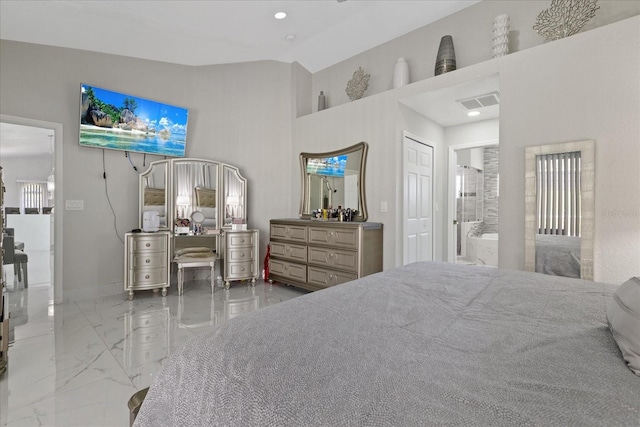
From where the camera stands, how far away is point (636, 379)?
2.12 ft

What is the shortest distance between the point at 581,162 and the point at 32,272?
7.96 metres

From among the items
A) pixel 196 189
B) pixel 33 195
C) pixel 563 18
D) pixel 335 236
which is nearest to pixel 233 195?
pixel 196 189

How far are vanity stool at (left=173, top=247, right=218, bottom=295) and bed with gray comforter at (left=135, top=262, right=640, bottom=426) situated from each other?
3.32 metres

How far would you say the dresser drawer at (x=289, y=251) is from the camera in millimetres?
4078

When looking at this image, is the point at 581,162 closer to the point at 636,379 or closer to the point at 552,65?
the point at 552,65

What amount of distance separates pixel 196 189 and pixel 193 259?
1047 millimetres

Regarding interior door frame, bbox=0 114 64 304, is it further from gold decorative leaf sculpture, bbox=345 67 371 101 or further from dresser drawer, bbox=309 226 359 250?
gold decorative leaf sculpture, bbox=345 67 371 101

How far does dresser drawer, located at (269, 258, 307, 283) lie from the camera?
4.07m

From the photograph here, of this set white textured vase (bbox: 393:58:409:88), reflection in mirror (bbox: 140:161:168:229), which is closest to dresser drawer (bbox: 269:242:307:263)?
reflection in mirror (bbox: 140:161:168:229)

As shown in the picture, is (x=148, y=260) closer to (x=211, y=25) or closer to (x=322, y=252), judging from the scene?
(x=322, y=252)

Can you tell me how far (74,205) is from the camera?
3771 millimetres

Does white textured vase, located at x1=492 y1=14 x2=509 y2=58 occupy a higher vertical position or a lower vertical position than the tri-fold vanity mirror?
higher

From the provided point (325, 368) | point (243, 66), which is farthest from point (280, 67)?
point (325, 368)

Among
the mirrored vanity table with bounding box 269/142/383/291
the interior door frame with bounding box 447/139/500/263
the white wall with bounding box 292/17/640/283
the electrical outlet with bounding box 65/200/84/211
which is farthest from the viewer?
the interior door frame with bounding box 447/139/500/263
